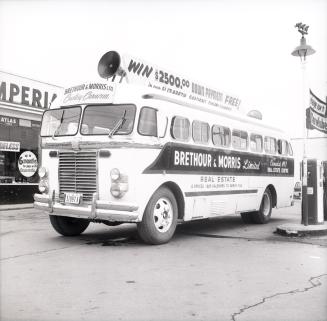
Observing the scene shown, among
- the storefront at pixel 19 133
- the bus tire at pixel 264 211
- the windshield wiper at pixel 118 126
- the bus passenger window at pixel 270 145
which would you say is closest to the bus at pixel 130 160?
the windshield wiper at pixel 118 126

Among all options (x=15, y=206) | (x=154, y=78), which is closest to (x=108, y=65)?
(x=154, y=78)

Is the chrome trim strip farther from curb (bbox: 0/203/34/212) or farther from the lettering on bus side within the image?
curb (bbox: 0/203/34/212)

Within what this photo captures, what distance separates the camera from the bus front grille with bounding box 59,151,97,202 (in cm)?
815

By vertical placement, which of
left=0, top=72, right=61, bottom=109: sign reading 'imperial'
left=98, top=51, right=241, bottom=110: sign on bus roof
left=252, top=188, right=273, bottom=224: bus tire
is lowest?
left=252, top=188, right=273, bottom=224: bus tire

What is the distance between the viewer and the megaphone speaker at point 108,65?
29.8 ft

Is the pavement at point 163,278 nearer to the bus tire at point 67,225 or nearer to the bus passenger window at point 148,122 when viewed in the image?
the bus tire at point 67,225

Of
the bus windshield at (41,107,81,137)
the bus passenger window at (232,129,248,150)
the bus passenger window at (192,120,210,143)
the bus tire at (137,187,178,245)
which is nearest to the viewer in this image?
the bus tire at (137,187,178,245)

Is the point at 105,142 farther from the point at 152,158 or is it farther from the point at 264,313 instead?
the point at 264,313

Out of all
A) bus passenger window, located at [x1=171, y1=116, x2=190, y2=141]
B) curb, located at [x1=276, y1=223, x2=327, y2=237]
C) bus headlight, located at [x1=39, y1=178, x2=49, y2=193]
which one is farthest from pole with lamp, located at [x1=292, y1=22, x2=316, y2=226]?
bus headlight, located at [x1=39, y1=178, x2=49, y2=193]

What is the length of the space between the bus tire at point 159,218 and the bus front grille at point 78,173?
3.27ft

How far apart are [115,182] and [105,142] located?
2.29ft

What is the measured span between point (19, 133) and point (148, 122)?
11.4 metres

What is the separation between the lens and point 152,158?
8156 mm

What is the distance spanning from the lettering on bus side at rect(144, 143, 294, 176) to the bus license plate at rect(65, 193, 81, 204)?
1.26 meters
